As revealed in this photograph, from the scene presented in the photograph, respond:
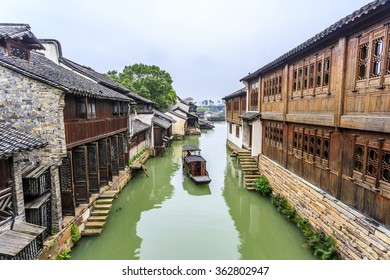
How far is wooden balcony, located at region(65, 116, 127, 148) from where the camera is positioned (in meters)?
9.79

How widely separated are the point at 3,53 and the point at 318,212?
13.4 meters

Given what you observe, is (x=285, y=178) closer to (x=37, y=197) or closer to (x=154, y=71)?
(x=37, y=197)

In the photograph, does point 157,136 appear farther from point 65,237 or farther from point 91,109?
point 65,237

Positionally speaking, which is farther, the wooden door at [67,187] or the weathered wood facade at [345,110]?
the wooden door at [67,187]

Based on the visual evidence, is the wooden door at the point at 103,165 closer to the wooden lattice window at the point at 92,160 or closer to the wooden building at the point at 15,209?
the wooden lattice window at the point at 92,160

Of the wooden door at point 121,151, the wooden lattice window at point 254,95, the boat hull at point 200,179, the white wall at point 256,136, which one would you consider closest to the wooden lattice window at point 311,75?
the white wall at point 256,136

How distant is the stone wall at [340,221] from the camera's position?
674 centimetres

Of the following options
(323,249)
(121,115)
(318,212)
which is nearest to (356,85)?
(318,212)

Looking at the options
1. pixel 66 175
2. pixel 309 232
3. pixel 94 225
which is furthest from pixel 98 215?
pixel 309 232

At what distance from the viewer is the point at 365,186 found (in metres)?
7.48

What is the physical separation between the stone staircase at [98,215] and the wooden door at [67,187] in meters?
1.07

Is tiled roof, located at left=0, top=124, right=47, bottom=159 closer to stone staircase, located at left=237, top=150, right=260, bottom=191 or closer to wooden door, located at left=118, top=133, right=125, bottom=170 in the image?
wooden door, located at left=118, top=133, right=125, bottom=170

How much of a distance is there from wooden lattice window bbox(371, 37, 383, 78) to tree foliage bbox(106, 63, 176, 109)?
3719cm

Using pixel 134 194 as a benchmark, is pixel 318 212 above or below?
above
